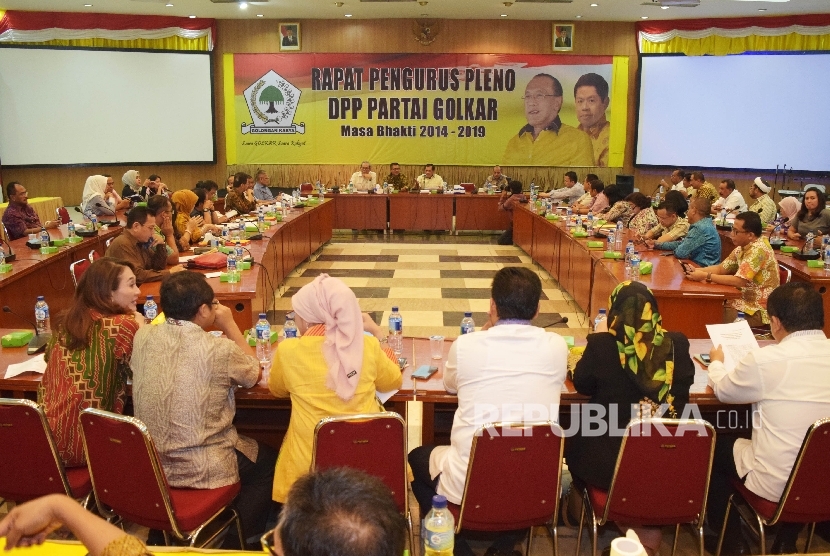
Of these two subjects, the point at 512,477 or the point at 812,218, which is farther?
the point at 812,218

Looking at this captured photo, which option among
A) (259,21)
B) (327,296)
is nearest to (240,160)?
(259,21)

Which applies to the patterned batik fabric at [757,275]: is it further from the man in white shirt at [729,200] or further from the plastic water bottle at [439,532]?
the man in white shirt at [729,200]

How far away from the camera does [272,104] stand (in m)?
13.0

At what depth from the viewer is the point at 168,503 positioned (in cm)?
237

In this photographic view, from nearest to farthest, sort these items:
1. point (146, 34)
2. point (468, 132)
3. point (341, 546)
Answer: point (341, 546) → point (146, 34) → point (468, 132)

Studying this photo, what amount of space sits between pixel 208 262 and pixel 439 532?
3.71 metres

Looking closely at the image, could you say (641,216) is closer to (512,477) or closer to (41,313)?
(512,477)

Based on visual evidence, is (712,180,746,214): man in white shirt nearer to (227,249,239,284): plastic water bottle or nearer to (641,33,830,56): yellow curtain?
(641,33,830,56): yellow curtain

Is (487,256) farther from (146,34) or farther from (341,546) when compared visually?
(341,546)

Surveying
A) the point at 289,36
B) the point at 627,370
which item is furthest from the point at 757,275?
the point at 289,36

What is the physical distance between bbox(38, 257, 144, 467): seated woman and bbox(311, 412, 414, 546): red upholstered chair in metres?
0.90

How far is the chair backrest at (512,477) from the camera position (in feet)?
7.55

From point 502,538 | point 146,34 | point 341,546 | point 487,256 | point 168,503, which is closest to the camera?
point 341,546

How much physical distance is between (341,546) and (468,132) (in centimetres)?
1250
